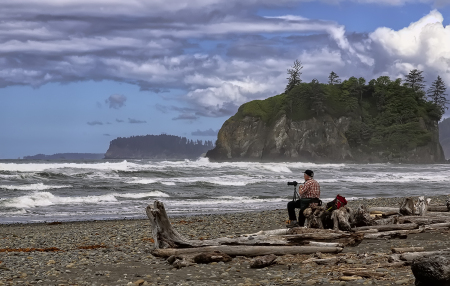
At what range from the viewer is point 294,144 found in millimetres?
107812

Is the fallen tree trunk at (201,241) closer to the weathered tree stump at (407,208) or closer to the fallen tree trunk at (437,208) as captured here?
the weathered tree stump at (407,208)

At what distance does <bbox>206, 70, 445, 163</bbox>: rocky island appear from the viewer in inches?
4245

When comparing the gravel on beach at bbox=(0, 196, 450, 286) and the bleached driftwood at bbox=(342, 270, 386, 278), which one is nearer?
the bleached driftwood at bbox=(342, 270, 386, 278)

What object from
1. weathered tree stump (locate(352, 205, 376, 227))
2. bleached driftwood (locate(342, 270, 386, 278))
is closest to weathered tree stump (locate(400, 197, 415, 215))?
weathered tree stump (locate(352, 205, 376, 227))

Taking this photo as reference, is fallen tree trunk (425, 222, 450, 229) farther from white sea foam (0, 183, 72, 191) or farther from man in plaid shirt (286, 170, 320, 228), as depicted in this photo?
white sea foam (0, 183, 72, 191)

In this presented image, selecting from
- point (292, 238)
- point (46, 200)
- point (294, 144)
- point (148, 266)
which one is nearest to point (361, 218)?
point (292, 238)

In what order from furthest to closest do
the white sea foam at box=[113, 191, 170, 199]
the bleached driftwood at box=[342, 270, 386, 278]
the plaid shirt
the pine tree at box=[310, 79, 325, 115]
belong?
the pine tree at box=[310, 79, 325, 115] → the white sea foam at box=[113, 191, 170, 199] → the plaid shirt → the bleached driftwood at box=[342, 270, 386, 278]

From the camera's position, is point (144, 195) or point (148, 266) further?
point (144, 195)

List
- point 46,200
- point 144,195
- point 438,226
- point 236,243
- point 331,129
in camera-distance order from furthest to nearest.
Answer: point 331,129 < point 144,195 < point 46,200 < point 438,226 < point 236,243

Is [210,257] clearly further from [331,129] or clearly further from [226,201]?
[331,129]

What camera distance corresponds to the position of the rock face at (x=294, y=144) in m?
107

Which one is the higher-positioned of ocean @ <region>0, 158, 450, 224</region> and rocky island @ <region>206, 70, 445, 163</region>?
rocky island @ <region>206, 70, 445, 163</region>

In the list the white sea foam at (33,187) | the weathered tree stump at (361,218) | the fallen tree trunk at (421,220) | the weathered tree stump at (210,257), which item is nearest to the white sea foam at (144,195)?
the white sea foam at (33,187)

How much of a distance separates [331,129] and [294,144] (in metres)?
9.37
